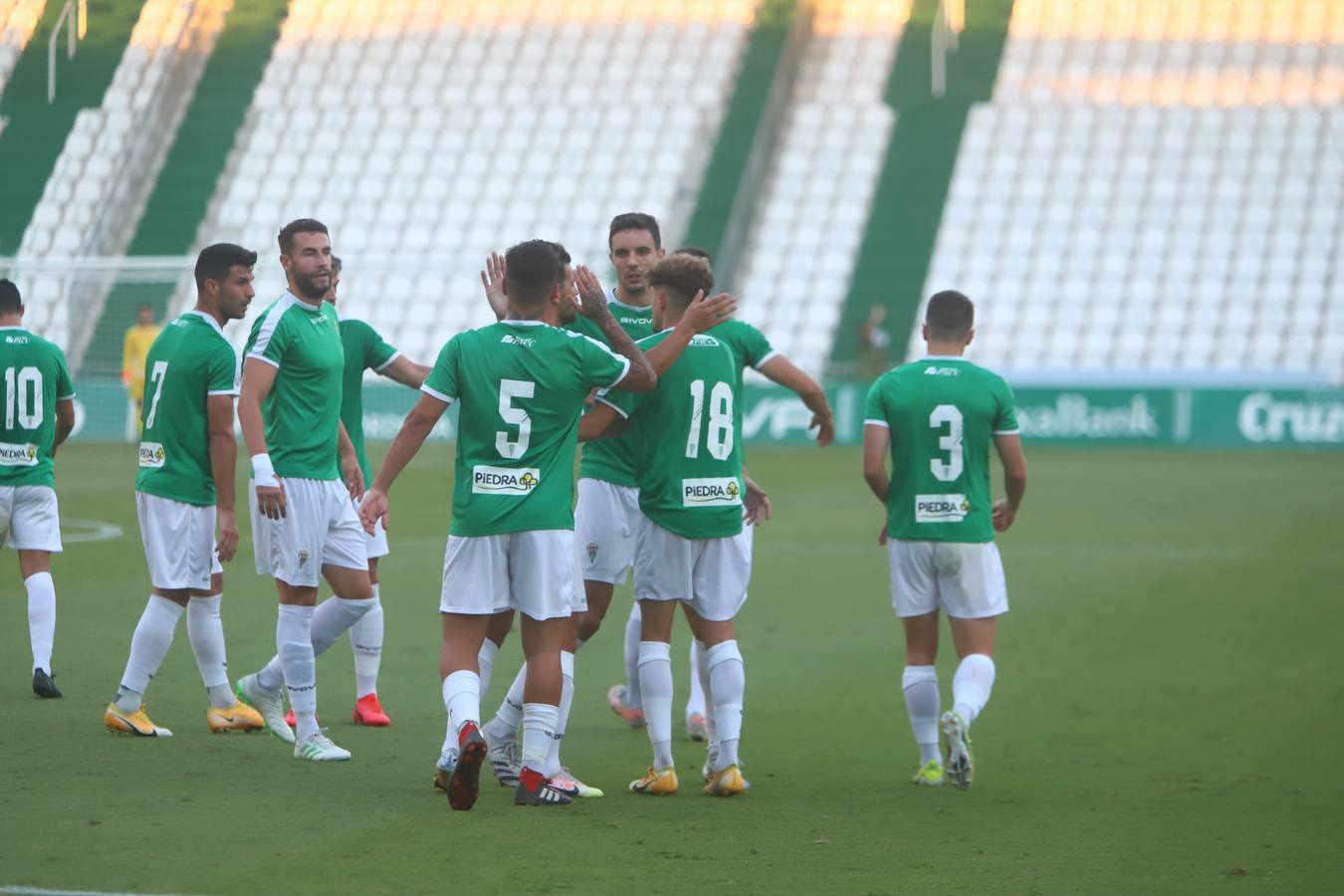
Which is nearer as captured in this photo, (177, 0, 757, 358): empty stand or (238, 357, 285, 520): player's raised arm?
(238, 357, 285, 520): player's raised arm

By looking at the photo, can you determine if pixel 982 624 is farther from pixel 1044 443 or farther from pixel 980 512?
pixel 1044 443

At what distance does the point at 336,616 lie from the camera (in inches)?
295

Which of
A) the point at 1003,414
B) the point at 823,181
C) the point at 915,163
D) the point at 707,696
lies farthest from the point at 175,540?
the point at 915,163

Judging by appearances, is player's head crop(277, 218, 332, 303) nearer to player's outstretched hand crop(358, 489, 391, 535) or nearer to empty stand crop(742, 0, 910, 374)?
player's outstretched hand crop(358, 489, 391, 535)

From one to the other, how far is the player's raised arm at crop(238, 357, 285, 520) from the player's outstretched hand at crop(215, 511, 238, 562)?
162mm

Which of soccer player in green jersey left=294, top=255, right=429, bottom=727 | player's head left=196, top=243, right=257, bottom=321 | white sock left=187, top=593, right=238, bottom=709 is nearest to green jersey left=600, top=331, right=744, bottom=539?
soccer player in green jersey left=294, top=255, right=429, bottom=727

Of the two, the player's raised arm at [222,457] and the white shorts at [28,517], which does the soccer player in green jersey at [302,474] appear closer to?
the player's raised arm at [222,457]

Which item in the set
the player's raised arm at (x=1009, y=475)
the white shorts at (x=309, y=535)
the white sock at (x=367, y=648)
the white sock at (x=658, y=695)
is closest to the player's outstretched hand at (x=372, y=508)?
the white shorts at (x=309, y=535)

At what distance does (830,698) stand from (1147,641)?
9.03 ft

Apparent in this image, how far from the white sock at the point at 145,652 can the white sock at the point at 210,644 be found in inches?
7.3

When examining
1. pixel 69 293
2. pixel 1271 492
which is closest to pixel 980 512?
pixel 1271 492

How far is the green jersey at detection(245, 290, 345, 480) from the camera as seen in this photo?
23.3ft

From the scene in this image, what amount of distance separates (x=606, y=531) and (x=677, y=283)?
3.94 ft

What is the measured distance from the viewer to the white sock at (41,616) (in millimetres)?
8289
